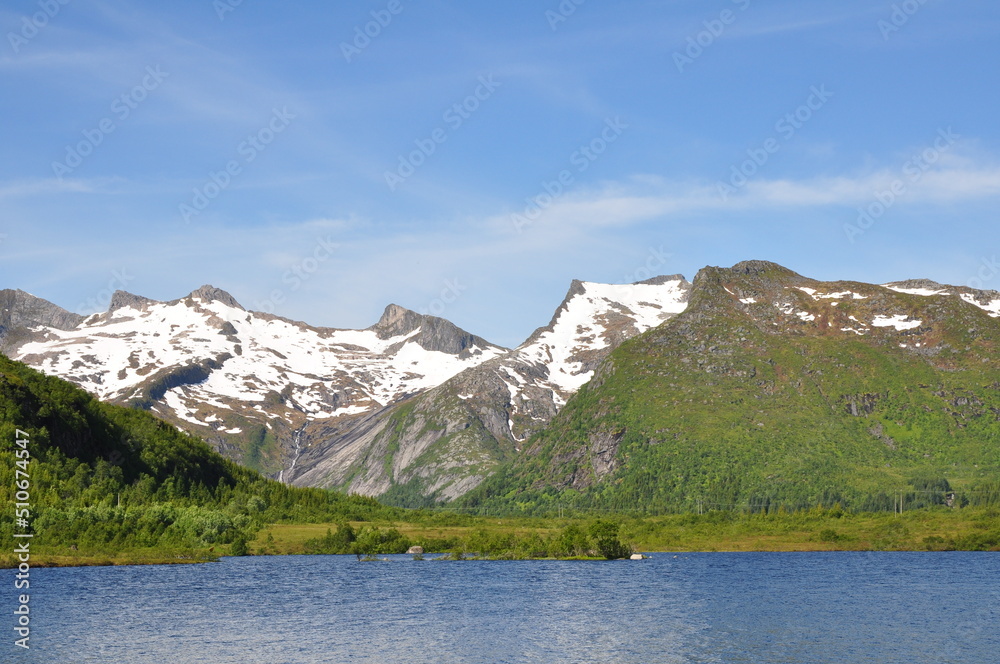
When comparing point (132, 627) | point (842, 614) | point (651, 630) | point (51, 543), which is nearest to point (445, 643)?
point (651, 630)

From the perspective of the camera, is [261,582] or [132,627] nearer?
[132,627]

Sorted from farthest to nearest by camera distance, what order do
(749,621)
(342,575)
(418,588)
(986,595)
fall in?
(342,575) → (418,588) → (986,595) → (749,621)

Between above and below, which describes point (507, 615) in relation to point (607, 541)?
below

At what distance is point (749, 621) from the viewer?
10488cm

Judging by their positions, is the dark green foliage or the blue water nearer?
the blue water

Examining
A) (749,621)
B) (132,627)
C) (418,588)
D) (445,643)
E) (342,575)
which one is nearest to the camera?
(445,643)

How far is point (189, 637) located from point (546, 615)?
36.7 metres

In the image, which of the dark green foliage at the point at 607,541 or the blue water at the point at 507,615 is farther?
the dark green foliage at the point at 607,541

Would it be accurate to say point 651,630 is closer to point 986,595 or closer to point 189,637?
point 189,637

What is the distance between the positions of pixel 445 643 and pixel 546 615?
22.3 meters

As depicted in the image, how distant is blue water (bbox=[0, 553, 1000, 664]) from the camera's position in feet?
277

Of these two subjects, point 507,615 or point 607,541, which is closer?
point 507,615

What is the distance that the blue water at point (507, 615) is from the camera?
84375 mm

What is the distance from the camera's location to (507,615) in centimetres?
11006
